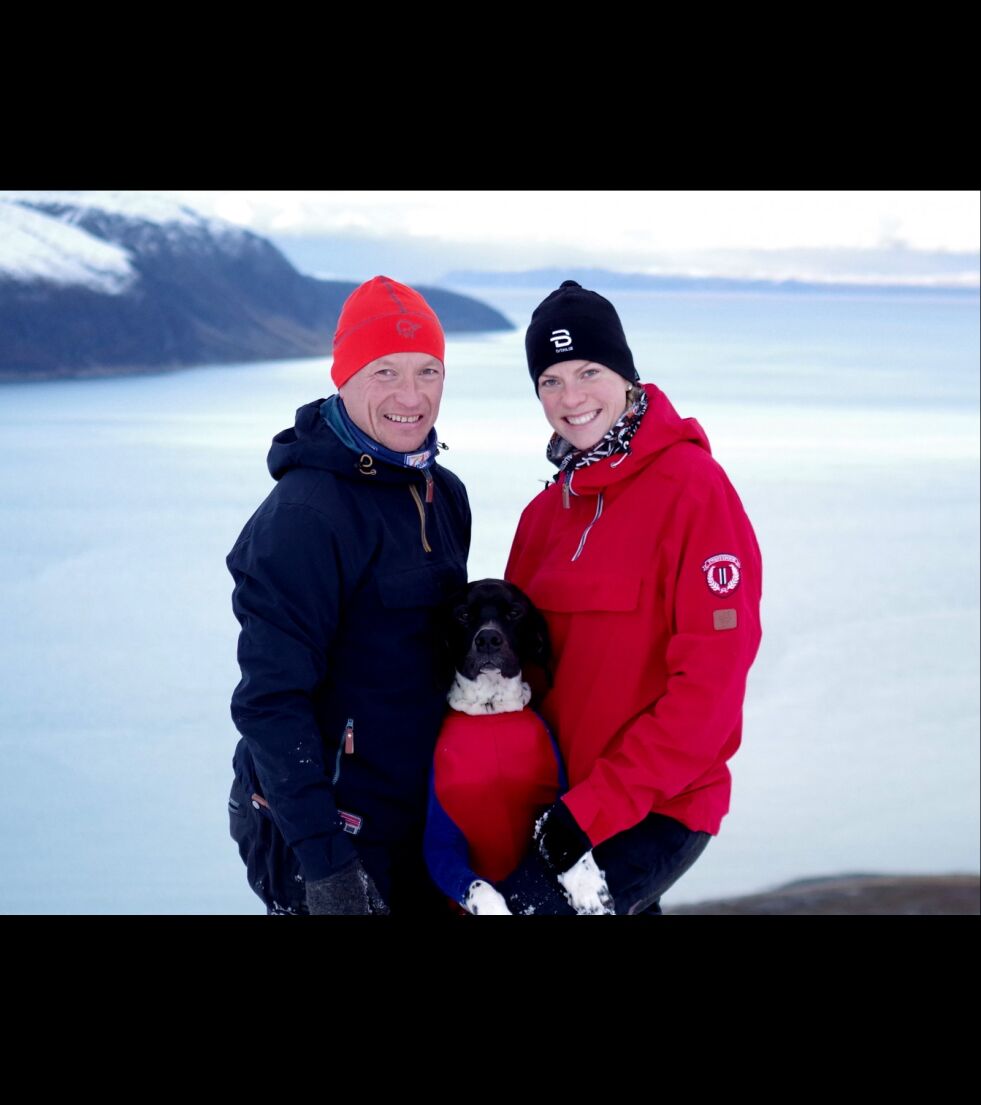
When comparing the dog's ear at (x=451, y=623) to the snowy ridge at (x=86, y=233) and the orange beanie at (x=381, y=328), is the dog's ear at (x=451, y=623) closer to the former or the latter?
the orange beanie at (x=381, y=328)

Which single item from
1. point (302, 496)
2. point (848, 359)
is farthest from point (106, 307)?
point (848, 359)

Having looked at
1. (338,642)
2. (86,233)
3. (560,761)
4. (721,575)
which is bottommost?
(560,761)

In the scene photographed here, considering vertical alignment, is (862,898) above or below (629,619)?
below

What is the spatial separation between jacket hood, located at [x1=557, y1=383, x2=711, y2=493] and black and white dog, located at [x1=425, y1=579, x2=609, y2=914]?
0.80 ft

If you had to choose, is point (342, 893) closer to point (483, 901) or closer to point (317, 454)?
point (483, 901)

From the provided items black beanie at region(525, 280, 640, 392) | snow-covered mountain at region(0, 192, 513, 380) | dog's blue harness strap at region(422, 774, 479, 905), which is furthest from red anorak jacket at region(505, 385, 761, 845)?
snow-covered mountain at region(0, 192, 513, 380)

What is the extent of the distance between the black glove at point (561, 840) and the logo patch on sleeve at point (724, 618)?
0.40 metres

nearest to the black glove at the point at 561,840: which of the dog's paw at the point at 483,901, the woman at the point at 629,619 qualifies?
the woman at the point at 629,619

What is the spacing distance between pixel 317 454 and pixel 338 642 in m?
0.33

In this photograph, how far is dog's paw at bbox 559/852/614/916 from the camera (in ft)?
5.60

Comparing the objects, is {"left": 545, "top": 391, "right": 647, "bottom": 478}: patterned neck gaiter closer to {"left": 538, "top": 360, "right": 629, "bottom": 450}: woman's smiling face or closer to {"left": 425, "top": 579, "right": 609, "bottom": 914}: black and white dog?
{"left": 538, "top": 360, "right": 629, "bottom": 450}: woman's smiling face

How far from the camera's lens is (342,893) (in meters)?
1.70

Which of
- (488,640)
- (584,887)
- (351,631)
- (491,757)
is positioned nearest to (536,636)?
(488,640)

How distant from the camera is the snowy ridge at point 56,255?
3.94 meters
